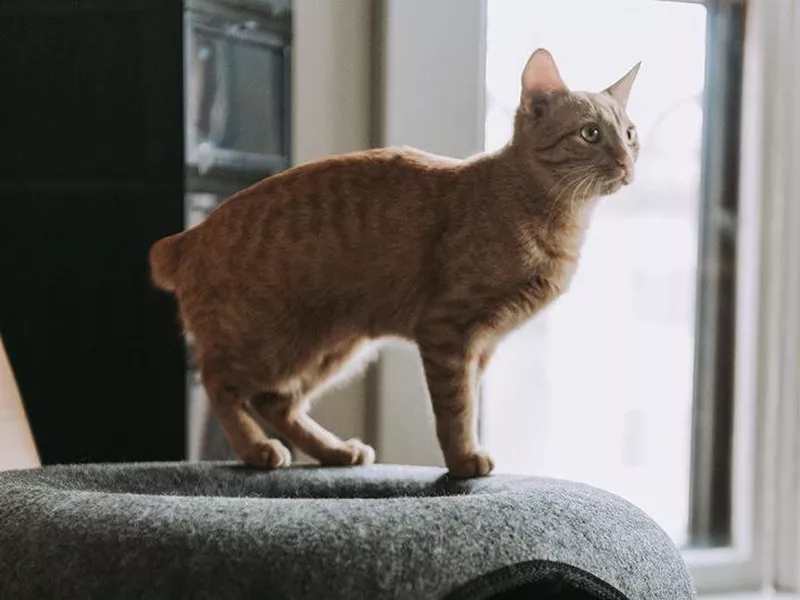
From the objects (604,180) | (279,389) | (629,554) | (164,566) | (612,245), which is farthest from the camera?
(612,245)

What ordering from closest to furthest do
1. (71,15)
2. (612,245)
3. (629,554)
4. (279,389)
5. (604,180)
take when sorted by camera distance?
(629,554), (604,180), (279,389), (71,15), (612,245)

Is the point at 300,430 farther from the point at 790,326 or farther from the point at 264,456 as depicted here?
the point at 790,326

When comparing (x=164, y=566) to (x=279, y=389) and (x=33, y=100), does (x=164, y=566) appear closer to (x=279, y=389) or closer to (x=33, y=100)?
(x=279, y=389)

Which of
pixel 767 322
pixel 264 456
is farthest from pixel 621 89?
pixel 767 322

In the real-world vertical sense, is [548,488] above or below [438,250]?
below

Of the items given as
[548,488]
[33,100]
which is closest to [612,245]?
[548,488]

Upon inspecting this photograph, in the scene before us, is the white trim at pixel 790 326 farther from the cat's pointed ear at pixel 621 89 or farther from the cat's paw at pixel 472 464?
the cat's paw at pixel 472 464

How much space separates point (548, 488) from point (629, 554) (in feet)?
0.31

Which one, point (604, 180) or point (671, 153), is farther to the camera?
point (671, 153)

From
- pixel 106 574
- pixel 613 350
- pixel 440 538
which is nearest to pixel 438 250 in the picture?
pixel 440 538

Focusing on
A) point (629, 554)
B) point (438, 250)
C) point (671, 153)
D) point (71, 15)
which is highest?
point (71, 15)

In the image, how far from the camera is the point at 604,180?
0.91 m

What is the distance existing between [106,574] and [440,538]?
0.23 metres

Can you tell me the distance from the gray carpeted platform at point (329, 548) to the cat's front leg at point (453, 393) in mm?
131
